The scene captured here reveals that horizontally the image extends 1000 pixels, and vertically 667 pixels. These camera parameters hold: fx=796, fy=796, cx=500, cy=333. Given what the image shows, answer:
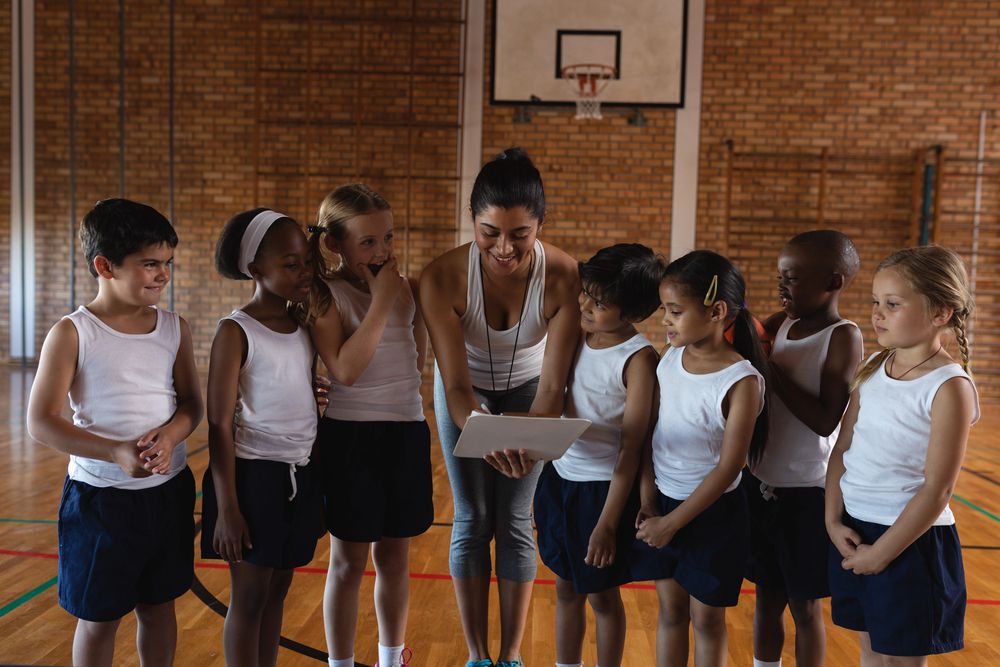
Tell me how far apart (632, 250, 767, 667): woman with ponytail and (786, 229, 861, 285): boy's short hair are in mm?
244

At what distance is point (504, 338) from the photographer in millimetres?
1947

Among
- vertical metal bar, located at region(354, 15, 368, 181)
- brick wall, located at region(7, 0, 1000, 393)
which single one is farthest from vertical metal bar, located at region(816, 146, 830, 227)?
vertical metal bar, located at region(354, 15, 368, 181)

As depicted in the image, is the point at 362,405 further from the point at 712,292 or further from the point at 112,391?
the point at 712,292

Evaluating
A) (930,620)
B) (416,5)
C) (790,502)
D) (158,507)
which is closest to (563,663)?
(790,502)

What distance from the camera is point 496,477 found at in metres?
2.01

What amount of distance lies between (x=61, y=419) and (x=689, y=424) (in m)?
1.24

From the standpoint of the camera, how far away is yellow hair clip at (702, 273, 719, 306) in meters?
1.61

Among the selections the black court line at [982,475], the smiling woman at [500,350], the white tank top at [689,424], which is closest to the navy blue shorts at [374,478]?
the smiling woman at [500,350]

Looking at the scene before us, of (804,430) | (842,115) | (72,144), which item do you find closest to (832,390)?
(804,430)

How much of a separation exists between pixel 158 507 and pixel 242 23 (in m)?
7.54

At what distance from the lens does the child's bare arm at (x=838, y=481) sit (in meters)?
1.56

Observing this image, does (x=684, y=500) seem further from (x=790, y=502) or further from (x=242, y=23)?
(x=242, y=23)

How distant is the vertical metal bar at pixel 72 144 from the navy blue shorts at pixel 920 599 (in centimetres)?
833

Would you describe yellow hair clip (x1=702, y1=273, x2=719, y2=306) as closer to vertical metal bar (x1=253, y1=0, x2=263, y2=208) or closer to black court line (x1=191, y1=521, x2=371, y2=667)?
black court line (x1=191, y1=521, x2=371, y2=667)
